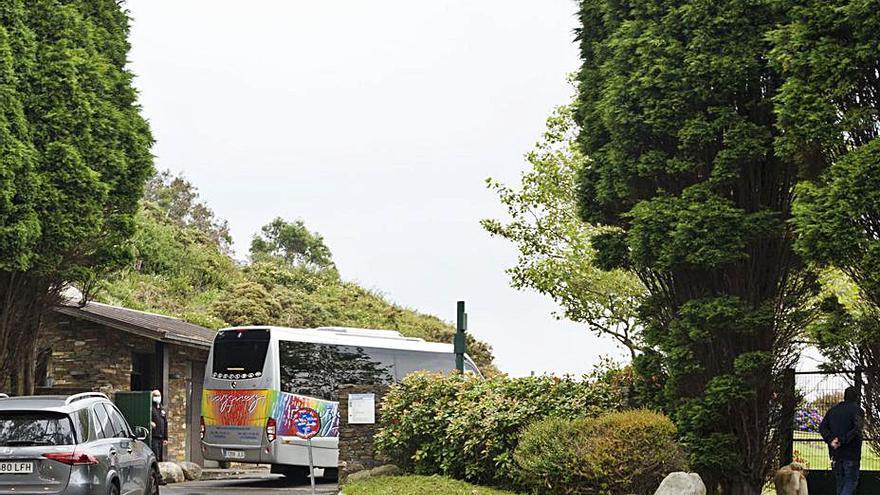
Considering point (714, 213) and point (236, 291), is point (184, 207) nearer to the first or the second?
point (236, 291)

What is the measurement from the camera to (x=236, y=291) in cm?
4778

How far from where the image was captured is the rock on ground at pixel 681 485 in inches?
574

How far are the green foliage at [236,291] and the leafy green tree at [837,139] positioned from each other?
1188 inches

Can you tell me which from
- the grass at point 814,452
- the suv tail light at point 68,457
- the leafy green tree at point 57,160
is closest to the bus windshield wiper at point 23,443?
the suv tail light at point 68,457

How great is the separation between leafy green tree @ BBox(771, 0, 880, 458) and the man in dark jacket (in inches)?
45.0

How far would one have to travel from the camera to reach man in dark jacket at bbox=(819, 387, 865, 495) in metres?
15.1

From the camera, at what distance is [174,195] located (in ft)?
196

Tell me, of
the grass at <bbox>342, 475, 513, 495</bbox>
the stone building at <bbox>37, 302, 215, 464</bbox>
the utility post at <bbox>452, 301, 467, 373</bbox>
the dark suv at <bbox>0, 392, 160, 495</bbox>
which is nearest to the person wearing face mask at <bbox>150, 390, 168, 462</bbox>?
the stone building at <bbox>37, 302, 215, 464</bbox>

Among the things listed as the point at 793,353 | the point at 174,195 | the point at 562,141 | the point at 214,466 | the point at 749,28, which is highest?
the point at 174,195

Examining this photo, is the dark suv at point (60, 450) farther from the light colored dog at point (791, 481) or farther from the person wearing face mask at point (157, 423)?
the person wearing face mask at point (157, 423)

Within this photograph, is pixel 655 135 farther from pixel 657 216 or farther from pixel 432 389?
pixel 432 389

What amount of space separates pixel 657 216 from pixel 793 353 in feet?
9.17

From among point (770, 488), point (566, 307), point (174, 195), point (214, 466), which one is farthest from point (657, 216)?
point (174, 195)

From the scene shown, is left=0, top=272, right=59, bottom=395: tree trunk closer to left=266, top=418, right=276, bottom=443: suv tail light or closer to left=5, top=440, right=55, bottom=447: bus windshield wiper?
left=266, top=418, right=276, bottom=443: suv tail light
